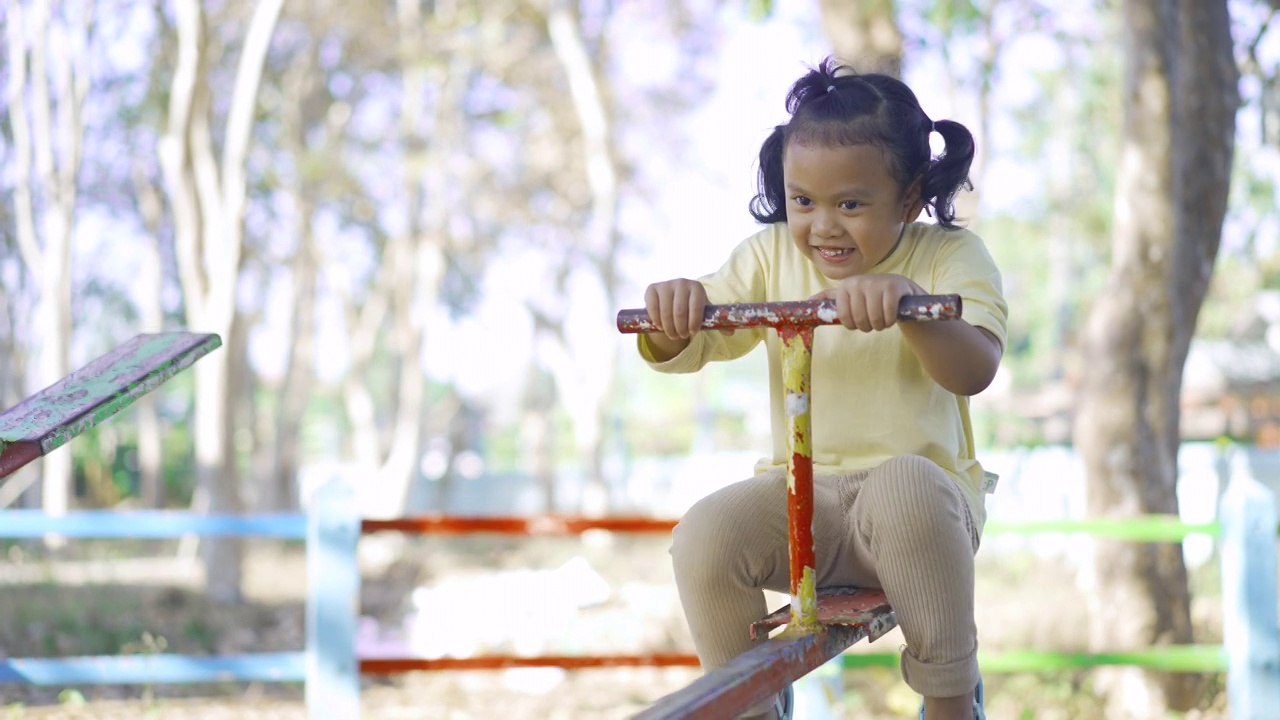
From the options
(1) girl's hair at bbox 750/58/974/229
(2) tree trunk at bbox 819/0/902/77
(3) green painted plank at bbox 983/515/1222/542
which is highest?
(2) tree trunk at bbox 819/0/902/77

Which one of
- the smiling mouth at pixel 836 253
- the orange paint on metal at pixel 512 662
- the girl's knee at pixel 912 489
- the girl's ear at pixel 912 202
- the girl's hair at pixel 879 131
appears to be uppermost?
the girl's hair at pixel 879 131

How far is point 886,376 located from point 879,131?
0.42 m

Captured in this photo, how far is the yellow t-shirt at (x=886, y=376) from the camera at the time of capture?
2285mm

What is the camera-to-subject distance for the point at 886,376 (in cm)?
229

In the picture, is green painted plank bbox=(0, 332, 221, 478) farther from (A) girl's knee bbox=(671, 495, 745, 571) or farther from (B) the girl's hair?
(B) the girl's hair

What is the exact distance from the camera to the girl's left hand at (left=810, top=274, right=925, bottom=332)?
1.86m

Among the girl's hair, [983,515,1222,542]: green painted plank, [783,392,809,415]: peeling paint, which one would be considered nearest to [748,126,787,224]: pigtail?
the girl's hair

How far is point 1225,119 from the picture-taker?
19.2 ft

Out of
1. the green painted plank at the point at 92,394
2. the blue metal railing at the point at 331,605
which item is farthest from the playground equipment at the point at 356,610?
the green painted plank at the point at 92,394

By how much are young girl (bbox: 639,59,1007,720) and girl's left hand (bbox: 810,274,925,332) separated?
173mm

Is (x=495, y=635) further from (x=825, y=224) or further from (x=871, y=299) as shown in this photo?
(x=871, y=299)

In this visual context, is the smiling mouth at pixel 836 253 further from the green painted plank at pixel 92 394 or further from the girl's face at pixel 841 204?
the green painted plank at pixel 92 394

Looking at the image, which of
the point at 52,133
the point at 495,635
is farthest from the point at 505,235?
the point at 495,635

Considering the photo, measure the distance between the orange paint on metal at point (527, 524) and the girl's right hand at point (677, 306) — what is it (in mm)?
2471
